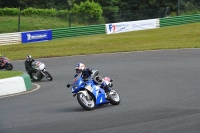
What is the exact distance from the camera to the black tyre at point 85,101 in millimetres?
11273

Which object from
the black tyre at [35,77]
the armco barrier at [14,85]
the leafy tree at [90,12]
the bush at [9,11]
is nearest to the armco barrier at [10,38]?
the leafy tree at [90,12]

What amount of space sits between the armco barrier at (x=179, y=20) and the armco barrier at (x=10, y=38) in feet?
43.9

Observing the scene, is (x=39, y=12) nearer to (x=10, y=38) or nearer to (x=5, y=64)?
(x=10, y=38)

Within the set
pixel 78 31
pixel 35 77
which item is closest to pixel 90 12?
pixel 78 31

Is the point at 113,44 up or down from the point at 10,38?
down

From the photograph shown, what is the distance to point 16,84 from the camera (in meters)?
15.7

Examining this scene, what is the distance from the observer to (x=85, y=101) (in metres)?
11.4

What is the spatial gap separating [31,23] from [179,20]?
13526 millimetres

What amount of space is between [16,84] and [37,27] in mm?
29691

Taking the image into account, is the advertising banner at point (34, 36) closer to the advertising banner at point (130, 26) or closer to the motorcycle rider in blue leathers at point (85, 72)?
the advertising banner at point (130, 26)

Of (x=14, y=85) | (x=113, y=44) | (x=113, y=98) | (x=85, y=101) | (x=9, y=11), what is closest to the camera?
(x=85, y=101)

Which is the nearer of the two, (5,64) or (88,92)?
(88,92)

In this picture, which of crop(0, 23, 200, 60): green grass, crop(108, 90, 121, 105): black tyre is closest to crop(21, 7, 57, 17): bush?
crop(0, 23, 200, 60): green grass

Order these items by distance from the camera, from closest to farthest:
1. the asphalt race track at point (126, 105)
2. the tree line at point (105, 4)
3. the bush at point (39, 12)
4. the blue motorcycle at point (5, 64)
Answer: the asphalt race track at point (126, 105), the blue motorcycle at point (5, 64), the bush at point (39, 12), the tree line at point (105, 4)
